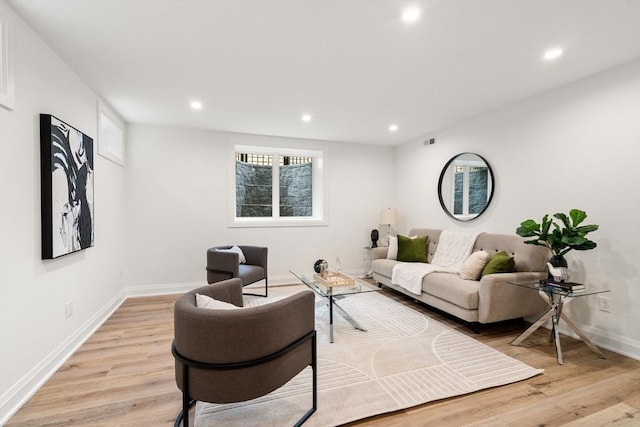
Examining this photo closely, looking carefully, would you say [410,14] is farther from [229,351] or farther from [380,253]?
[380,253]

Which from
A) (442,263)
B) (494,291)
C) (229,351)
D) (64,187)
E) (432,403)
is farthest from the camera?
(442,263)

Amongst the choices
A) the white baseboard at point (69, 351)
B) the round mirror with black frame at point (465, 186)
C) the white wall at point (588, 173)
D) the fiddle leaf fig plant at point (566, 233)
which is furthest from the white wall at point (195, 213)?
the fiddle leaf fig plant at point (566, 233)

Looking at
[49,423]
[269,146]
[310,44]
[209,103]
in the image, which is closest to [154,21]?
[310,44]

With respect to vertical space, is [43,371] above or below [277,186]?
below

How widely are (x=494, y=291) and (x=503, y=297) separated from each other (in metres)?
0.14

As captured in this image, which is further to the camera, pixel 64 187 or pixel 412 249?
pixel 412 249

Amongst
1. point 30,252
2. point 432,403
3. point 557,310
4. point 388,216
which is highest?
point 388,216

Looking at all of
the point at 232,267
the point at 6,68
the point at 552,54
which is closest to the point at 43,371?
the point at 232,267

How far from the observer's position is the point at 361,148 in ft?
18.2

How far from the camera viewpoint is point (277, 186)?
5289 millimetres

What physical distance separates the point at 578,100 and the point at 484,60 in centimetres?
121

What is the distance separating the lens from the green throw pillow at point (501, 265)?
3.02 meters

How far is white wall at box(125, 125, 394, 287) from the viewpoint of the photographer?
4332 millimetres

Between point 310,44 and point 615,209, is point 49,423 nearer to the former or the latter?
point 310,44
